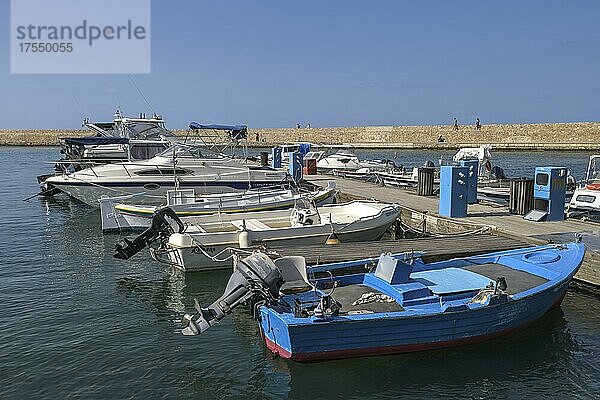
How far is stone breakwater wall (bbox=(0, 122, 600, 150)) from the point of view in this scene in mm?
62594

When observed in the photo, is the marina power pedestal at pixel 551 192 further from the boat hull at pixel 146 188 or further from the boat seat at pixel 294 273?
the boat hull at pixel 146 188

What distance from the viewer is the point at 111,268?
1407cm

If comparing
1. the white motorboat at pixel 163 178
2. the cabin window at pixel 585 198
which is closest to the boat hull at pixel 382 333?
the cabin window at pixel 585 198

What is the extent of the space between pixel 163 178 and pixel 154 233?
8.87 metres

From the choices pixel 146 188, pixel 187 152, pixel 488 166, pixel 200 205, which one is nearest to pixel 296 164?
pixel 187 152

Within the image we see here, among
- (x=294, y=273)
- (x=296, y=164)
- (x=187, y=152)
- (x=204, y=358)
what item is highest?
(x=187, y=152)

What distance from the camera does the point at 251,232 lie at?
504 inches

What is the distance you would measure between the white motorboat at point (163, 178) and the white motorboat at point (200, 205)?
210 centimetres

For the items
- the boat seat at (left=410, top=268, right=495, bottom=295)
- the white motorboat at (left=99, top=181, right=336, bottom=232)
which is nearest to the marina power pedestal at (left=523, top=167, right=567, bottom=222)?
the boat seat at (left=410, top=268, right=495, bottom=295)

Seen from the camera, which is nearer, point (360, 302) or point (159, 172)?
point (360, 302)

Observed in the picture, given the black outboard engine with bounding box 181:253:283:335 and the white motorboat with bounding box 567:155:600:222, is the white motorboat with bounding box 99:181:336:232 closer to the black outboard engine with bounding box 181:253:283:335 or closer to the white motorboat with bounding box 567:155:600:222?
the white motorboat with bounding box 567:155:600:222

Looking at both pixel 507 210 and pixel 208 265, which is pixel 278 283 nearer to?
pixel 208 265

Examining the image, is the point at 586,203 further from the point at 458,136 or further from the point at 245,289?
the point at 458,136

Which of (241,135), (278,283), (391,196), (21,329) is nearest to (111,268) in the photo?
(21,329)
